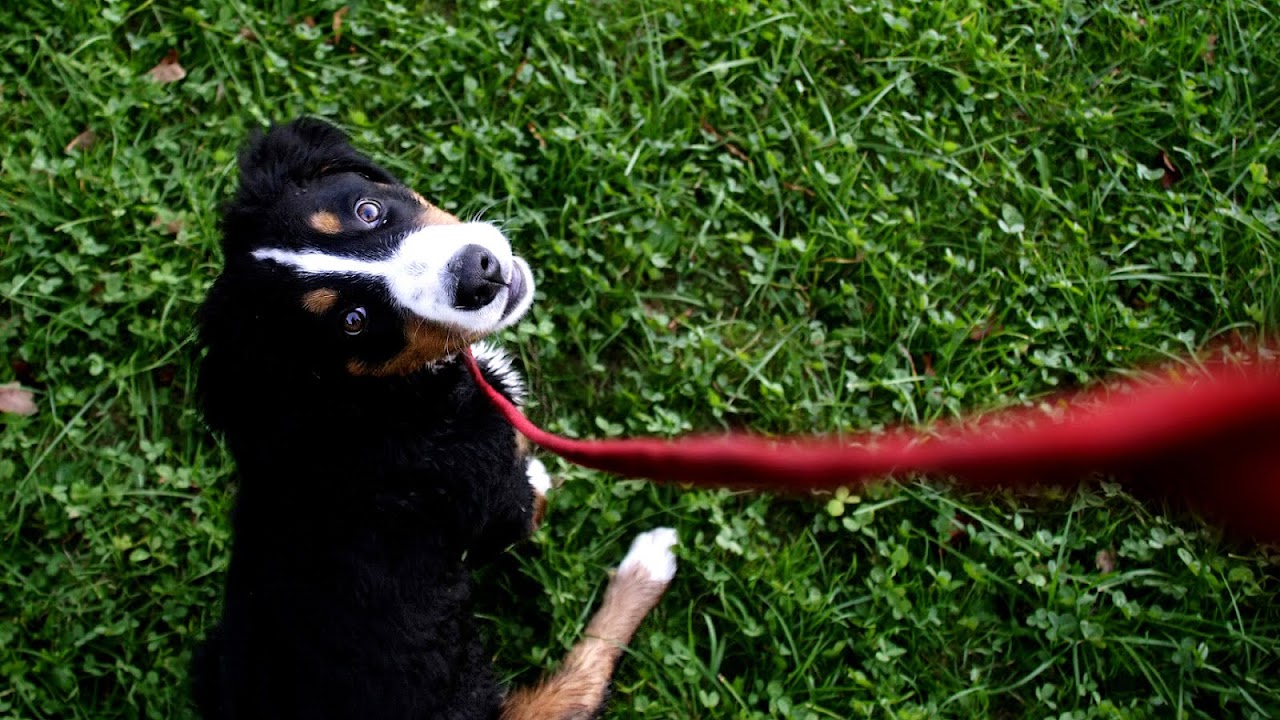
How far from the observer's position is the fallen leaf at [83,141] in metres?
3.59

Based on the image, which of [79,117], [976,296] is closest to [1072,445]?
[976,296]

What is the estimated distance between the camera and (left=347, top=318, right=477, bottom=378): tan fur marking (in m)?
2.34

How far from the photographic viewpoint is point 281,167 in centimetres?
254

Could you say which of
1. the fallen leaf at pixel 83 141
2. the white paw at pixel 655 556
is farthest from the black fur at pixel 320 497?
the fallen leaf at pixel 83 141

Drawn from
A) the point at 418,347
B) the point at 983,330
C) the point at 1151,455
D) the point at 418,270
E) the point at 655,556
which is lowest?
the point at 655,556

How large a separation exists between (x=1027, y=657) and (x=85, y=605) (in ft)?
10.6

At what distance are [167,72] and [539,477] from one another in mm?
2299

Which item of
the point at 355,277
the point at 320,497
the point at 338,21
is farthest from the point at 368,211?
the point at 338,21

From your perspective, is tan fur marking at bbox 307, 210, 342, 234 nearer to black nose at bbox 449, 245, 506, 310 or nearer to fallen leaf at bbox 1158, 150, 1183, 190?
black nose at bbox 449, 245, 506, 310

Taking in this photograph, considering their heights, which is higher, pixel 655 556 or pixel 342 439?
pixel 342 439

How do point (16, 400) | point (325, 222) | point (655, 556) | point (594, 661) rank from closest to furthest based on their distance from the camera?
point (325, 222), point (594, 661), point (655, 556), point (16, 400)

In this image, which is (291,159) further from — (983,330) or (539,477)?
(983,330)

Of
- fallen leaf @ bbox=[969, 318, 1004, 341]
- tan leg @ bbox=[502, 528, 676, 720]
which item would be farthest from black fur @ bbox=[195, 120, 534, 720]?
fallen leaf @ bbox=[969, 318, 1004, 341]

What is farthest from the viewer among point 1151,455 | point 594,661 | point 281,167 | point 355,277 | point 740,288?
point 740,288
